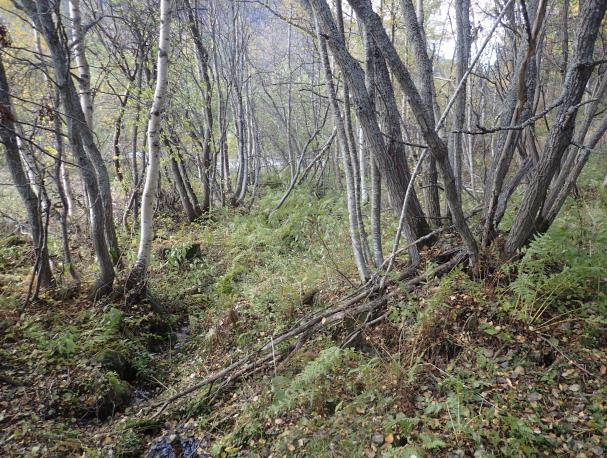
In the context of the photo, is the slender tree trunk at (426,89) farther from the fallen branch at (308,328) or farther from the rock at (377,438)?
the rock at (377,438)

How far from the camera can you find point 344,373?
3336 millimetres

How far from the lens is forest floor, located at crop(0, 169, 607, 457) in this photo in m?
2.49

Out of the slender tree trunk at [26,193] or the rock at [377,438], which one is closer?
the rock at [377,438]

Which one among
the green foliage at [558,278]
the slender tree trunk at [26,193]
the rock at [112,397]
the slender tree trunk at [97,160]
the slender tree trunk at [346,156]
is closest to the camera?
the green foliage at [558,278]

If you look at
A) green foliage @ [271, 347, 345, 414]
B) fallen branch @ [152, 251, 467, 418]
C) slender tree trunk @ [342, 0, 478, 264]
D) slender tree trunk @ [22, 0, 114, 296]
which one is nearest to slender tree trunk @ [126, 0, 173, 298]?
slender tree trunk @ [22, 0, 114, 296]

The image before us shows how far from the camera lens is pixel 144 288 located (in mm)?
5363

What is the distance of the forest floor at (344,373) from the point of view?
249 cm

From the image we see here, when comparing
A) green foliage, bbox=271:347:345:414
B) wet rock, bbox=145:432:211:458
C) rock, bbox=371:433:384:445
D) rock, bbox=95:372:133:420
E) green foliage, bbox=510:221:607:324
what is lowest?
wet rock, bbox=145:432:211:458

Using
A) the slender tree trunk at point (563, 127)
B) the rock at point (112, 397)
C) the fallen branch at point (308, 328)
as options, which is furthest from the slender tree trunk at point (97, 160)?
the slender tree trunk at point (563, 127)

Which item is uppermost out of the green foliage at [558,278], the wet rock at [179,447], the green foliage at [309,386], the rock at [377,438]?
the green foliage at [558,278]

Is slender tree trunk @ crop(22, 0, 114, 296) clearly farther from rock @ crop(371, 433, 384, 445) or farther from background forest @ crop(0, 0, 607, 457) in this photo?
rock @ crop(371, 433, 384, 445)

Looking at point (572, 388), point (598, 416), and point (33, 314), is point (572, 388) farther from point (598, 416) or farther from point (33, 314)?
point (33, 314)

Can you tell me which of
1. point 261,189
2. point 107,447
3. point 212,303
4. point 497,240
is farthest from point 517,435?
point 261,189

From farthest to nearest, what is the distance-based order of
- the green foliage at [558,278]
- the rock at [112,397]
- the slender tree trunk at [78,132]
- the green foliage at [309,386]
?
1. the slender tree trunk at [78,132]
2. the rock at [112,397]
3. the green foliage at [309,386]
4. the green foliage at [558,278]
